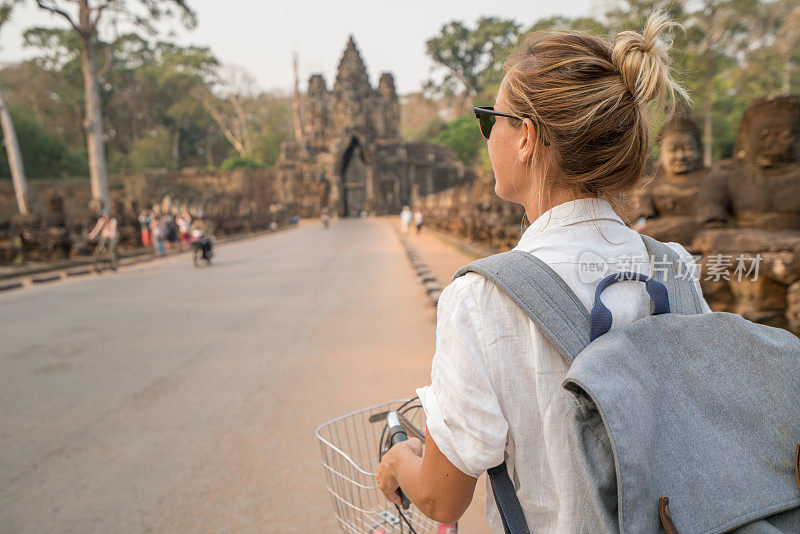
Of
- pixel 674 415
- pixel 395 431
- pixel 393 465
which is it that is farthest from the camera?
pixel 395 431

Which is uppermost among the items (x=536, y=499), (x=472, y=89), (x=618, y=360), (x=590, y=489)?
(x=472, y=89)

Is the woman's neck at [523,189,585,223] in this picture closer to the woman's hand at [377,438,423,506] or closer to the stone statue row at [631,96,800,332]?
the woman's hand at [377,438,423,506]

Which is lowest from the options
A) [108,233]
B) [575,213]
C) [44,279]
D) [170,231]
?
[44,279]

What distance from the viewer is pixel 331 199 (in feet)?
145

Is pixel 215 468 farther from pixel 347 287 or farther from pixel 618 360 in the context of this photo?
pixel 347 287

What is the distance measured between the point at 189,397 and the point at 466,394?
11.6 feet

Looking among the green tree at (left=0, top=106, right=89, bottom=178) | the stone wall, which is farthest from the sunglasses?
Answer: the green tree at (left=0, top=106, right=89, bottom=178)

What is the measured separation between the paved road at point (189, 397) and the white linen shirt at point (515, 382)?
5.22ft

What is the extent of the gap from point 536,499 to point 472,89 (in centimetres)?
5468

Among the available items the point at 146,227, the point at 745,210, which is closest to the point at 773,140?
the point at 745,210

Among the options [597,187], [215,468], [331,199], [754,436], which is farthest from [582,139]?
[331,199]

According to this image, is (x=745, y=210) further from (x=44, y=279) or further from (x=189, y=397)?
(x=44, y=279)

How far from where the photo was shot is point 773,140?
4.68m

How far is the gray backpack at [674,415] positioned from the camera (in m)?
0.80
